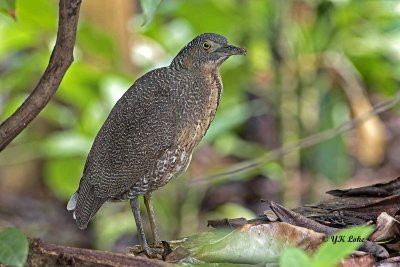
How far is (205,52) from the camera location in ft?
12.9

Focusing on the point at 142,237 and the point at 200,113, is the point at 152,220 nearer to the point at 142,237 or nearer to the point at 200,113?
the point at 142,237

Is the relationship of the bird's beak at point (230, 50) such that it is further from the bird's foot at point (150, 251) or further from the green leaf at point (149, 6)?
the bird's foot at point (150, 251)

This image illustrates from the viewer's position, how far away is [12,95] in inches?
336

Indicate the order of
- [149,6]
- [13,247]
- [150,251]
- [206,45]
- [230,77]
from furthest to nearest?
1. [230,77]
2. [206,45]
3. [150,251]
4. [149,6]
5. [13,247]

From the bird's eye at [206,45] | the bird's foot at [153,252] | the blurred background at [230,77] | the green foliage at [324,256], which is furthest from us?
the blurred background at [230,77]

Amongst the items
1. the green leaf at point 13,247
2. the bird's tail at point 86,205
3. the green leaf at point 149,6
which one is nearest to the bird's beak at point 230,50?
the green leaf at point 149,6

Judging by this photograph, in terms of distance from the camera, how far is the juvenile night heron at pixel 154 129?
3.83 metres

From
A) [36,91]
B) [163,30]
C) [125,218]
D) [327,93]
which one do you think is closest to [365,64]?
[327,93]

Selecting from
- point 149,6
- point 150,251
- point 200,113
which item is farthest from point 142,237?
point 149,6

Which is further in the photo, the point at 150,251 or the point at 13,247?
the point at 150,251

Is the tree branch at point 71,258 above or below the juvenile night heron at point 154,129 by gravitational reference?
below

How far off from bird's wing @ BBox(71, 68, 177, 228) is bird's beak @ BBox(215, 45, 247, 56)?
281 mm

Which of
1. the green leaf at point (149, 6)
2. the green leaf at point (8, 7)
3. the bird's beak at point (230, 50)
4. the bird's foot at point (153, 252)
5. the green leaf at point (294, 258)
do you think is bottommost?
the bird's foot at point (153, 252)

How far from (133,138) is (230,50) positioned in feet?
1.90
